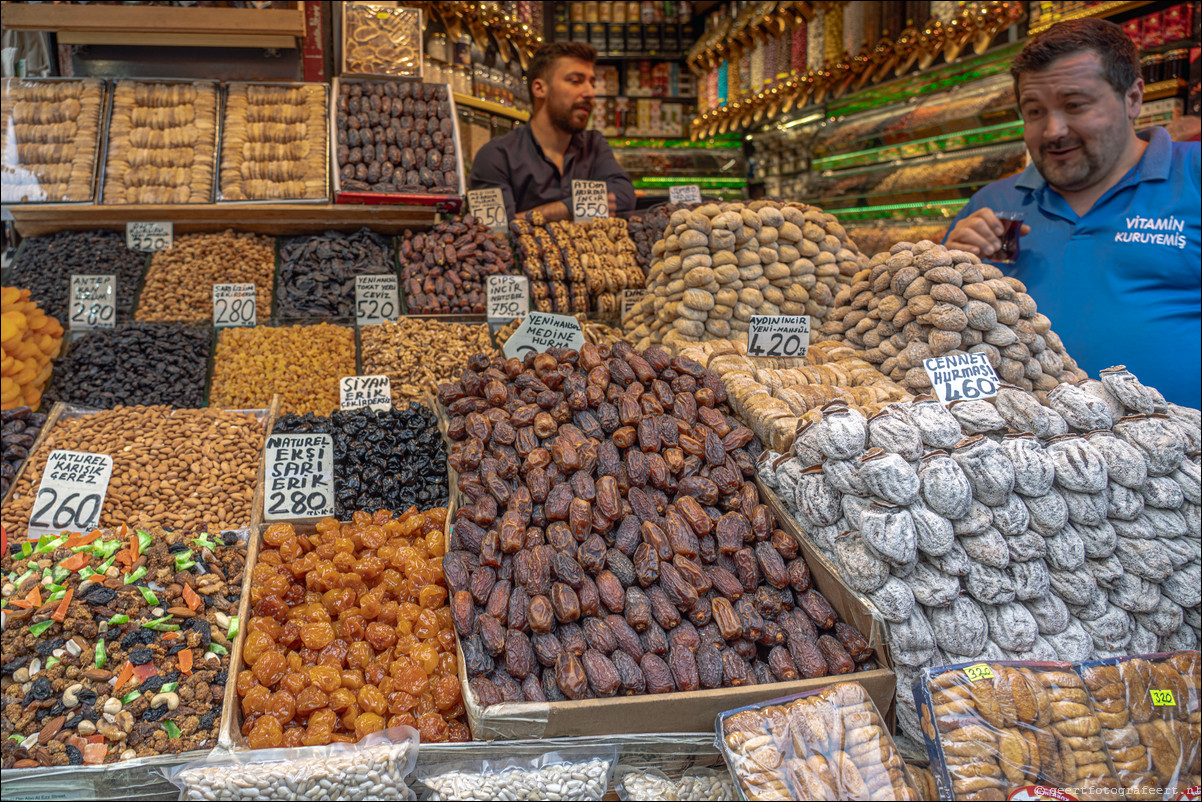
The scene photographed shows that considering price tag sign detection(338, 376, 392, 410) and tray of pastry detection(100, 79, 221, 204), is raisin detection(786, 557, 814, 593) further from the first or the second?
tray of pastry detection(100, 79, 221, 204)

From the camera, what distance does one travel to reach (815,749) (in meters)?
1.16

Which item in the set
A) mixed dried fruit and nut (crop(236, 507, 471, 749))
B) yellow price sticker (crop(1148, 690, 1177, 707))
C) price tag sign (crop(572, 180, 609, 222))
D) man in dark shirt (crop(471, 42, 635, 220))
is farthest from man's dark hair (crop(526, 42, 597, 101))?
yellow price sticker (crop(1148, 690, 1177, 707))

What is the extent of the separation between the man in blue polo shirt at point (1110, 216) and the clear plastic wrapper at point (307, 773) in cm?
213

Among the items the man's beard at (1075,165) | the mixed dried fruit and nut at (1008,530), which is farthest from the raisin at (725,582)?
the man's beard at (1075,165)

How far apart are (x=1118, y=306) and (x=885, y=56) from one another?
3713 millimetres

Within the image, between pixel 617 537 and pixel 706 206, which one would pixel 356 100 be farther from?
pixel 617 537

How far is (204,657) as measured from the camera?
1.45 m

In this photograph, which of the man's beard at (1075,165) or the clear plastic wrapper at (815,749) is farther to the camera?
the man's beard at (1075,165)

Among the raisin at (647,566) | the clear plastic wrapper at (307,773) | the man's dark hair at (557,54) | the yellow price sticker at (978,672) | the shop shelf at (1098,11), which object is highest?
the shop shelf at (1098,11)

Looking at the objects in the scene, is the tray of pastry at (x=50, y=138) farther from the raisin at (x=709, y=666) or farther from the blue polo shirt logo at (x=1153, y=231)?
the blue polo shirt logo at (x=1153, y=231)

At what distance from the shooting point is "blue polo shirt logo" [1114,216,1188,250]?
89.7 inches

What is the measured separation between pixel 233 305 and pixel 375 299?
580mm

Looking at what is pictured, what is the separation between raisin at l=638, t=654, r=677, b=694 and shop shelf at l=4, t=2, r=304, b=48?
3.43 meters

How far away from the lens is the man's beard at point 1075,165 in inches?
90.0
